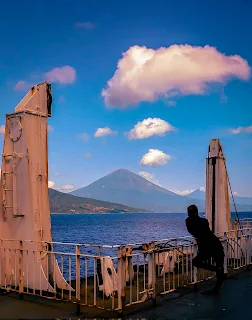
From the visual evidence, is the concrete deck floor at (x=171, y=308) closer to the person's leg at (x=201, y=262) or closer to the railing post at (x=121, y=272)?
the railing post at (x=121, y=272)

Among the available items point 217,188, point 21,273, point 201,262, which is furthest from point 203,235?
point 217,188

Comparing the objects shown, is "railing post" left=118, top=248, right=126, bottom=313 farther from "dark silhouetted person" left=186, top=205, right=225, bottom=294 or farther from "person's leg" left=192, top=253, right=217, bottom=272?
"person's leg" left=192, top=253, right=217, bottom=272

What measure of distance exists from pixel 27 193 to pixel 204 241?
13.5 ft

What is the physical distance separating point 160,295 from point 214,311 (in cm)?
155

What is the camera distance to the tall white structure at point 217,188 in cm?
1384

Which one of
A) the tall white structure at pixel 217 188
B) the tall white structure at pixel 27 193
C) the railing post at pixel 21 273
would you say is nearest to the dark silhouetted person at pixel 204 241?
the tall white structure at pixel 27 193

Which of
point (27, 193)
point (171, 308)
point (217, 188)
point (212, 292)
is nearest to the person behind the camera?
point (171, 308)

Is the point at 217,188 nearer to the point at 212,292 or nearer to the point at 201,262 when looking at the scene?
the point at 201,262

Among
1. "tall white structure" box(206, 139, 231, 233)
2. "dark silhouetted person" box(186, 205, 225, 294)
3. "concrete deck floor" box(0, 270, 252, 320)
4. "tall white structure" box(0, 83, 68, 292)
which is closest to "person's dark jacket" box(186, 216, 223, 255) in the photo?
"dark silhouetted person" box(186, 205, 225, 294)

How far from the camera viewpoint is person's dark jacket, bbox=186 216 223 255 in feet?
27.5

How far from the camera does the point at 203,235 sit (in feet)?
27.6

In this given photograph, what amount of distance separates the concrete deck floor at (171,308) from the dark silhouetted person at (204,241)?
23.3 inches

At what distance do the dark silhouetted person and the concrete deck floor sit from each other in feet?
1.94

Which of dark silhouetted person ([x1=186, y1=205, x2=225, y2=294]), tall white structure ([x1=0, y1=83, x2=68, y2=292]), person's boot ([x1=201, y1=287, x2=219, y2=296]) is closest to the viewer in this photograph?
dark silhouetted person ([x1=186, y1=205, x2=225, y2=294])
